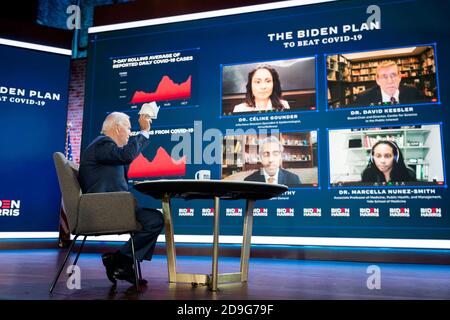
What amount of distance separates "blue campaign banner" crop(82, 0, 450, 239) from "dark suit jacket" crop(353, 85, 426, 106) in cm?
1

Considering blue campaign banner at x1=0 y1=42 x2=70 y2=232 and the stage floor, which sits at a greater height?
blue campaign banner at x1=0 y1=42 x2=70 y2=232

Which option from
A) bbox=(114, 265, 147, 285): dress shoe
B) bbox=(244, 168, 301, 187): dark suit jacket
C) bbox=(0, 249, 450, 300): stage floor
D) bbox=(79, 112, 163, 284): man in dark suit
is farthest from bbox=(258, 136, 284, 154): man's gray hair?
bbox=(114, 265, 147, 285): dress shoe

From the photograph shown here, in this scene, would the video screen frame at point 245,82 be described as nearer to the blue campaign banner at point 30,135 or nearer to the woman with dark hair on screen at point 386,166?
the woman with dark hair on screen at point 386,166

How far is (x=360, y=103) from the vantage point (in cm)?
499

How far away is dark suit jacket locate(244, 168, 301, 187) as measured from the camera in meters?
5.14

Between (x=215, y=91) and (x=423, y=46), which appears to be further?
(x=215, y=91)

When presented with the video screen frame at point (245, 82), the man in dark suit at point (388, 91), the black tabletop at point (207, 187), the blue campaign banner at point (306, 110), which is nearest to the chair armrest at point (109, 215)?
the black tabletop at point (207, 187)

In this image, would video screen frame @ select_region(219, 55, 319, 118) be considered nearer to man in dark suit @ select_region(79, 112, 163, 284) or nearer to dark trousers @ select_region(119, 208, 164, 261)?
man in dark suit @ select_region(79, 112, 163, 284)

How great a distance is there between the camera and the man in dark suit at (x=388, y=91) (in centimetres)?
482

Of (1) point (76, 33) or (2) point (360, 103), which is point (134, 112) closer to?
(2) point (360, 103)

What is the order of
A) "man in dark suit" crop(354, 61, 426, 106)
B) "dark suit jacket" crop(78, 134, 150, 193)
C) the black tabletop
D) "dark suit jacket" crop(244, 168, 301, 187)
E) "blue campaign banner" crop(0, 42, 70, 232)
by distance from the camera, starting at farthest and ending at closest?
"blue campaign banner" crop(0, 42, 70, 232)
"dark suit jacket" crop(244, 168, 301, 187)
"man in dark suit" crop(354, 61, 426, 106)
"dark suit jacket" crop(78, 134, 150, 193)
the black tabletop
